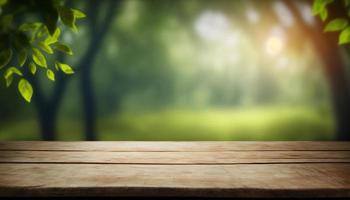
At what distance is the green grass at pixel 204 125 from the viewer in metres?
2.80

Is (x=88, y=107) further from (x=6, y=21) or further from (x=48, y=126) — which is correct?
(x=6, y=21)

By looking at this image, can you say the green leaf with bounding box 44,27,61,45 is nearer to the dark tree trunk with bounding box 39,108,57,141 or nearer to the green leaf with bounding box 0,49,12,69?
the green leaf with bounding box 0,49,12,69

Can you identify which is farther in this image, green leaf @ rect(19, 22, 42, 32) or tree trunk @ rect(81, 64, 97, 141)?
tree trunk @ rect(81, 64, 97, 141)

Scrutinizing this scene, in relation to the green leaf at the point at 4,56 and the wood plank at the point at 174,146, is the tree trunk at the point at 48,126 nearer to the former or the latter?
the wood plank at the point at 174,146

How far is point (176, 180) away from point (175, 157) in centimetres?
35

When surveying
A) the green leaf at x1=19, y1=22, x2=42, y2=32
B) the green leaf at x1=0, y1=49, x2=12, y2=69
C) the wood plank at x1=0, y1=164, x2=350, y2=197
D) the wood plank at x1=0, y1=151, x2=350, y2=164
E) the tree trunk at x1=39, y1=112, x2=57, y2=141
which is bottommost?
the tree trunk at x1=39, y1=112, x2=57, y2=141

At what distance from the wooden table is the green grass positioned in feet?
3.56

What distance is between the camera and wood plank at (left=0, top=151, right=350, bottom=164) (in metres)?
1.29

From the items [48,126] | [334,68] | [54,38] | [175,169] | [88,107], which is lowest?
[48,126]

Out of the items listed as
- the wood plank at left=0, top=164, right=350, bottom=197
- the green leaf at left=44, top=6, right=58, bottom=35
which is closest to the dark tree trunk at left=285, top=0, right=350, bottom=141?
the wood plank at left=0, top=164, right=350, bottom=197

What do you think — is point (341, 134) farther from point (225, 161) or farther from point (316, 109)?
point (225, 161)

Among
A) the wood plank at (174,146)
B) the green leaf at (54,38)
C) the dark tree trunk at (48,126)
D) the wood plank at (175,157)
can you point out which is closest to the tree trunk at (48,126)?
the dark tree trunk at (48,126)

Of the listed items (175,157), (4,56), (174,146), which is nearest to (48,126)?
(174,146)

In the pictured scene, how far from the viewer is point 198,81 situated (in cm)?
281
